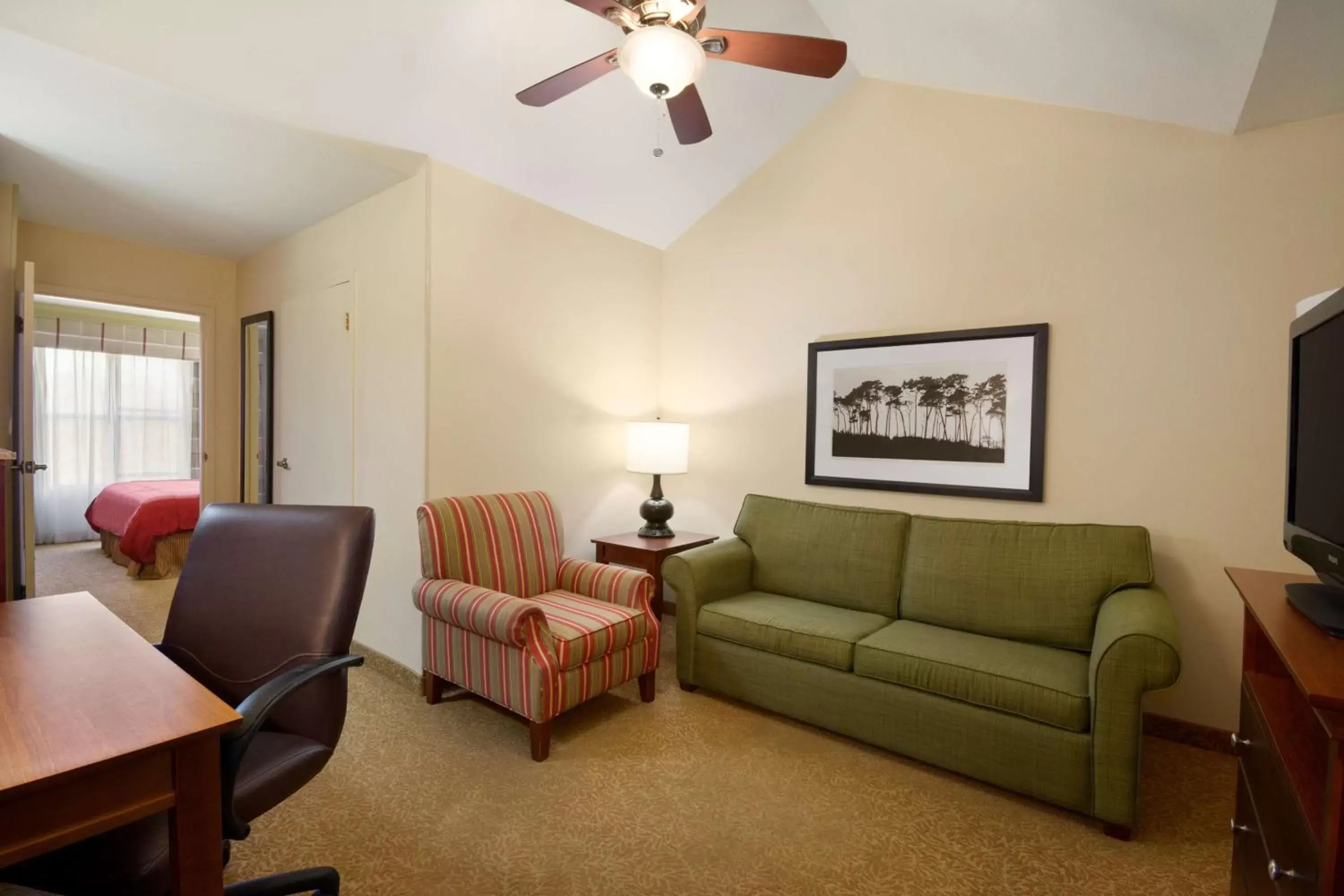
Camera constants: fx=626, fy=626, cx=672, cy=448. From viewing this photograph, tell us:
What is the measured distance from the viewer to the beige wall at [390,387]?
2.91 m

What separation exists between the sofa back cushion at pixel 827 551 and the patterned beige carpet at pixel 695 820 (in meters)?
0.65

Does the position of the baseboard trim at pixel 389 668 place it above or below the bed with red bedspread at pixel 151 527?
below

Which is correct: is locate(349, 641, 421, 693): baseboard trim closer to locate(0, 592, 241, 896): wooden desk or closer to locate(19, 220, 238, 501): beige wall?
locate(0, 592, 241, 896): wooden desk

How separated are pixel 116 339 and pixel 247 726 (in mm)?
7115

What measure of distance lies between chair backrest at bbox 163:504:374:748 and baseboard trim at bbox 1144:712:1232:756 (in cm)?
303

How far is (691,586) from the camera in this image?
287cm

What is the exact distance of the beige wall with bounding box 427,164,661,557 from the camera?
2.94 m

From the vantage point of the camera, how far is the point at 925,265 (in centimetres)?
307

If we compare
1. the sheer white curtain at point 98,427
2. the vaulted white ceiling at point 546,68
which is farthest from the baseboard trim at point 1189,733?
the sheer white curtain at point 98,427

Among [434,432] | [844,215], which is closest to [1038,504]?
[844,215]

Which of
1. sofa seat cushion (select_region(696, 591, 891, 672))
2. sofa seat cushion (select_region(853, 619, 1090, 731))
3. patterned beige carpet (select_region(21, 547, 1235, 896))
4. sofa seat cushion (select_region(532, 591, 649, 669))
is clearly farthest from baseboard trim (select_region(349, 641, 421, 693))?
sofa seat cushion (select_region(853, 619, 1090, 731))

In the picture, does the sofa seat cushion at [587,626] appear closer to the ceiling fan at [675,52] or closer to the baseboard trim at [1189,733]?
the ceiling fan at [675,52]

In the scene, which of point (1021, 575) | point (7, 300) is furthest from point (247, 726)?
point (7, 300)

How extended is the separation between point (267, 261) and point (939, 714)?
463 cm
